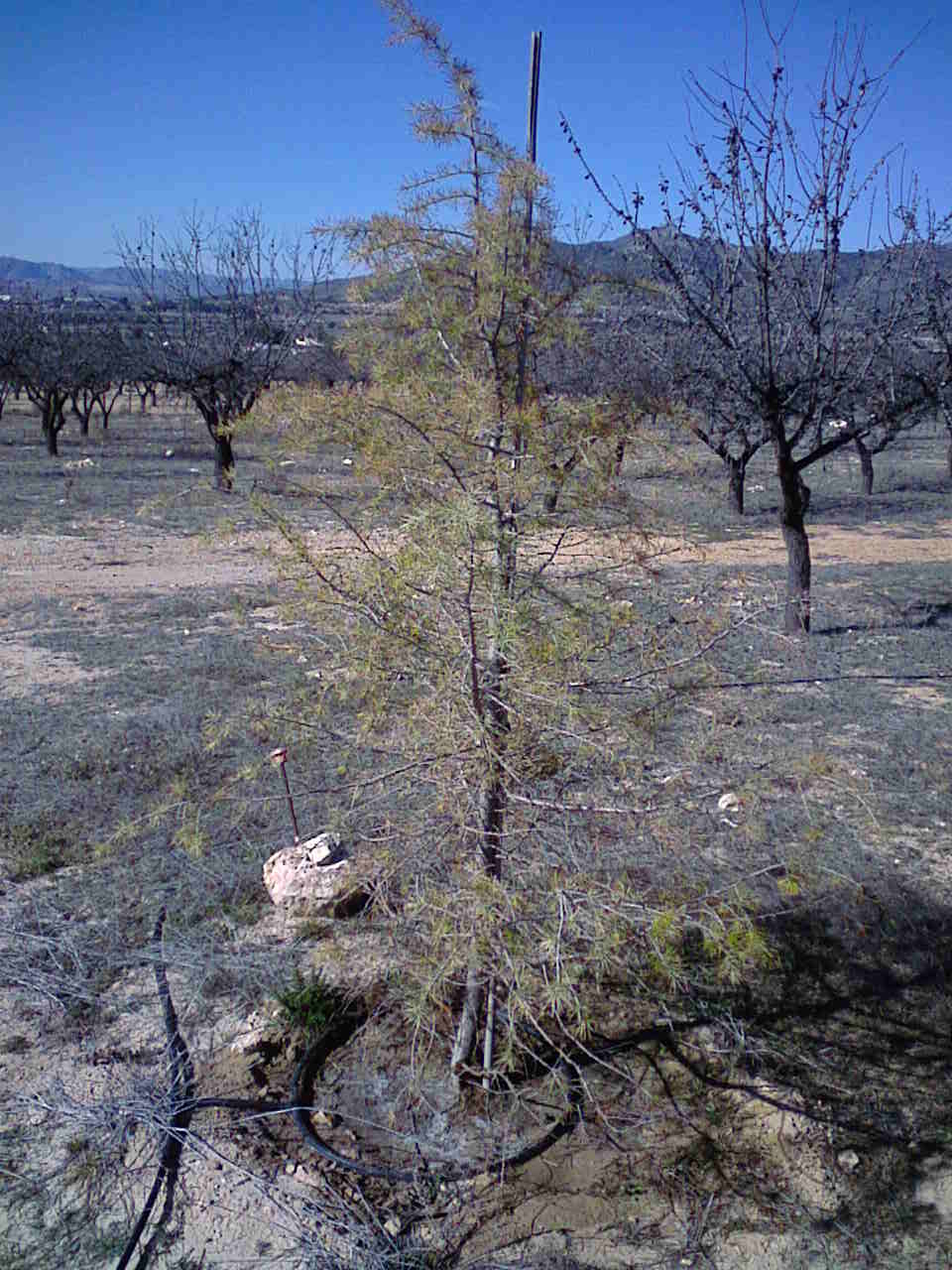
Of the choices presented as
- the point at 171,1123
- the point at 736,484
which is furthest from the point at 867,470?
the point at 171,1123

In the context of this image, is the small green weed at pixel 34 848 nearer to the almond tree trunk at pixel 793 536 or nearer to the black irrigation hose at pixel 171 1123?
the black irrigation hose at pixel 171 1123

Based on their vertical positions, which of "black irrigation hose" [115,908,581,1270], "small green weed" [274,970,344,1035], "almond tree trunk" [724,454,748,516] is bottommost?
"black irrigation hose" [115,908,581,1270]

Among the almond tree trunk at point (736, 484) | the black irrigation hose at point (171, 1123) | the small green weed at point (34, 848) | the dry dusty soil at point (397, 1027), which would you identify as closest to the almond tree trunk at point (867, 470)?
the almond tree trunk at point (736, 484)

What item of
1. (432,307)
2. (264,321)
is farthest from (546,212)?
(264,321)

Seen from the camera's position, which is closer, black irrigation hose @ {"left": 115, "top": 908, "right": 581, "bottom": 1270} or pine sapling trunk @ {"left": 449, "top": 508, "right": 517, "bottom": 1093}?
pine sapling trunk @ {"left": 449, "top": 508, "right": 517, "bottom": 1093}

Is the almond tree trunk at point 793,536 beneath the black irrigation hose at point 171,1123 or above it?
above

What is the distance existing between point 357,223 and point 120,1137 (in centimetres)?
316

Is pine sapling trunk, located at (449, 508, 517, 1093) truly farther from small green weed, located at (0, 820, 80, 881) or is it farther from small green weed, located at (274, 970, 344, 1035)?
small green weed, located at (0, 820, 80, 881)

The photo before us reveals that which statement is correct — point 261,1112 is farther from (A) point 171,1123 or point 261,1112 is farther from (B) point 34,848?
(B) point 34,848

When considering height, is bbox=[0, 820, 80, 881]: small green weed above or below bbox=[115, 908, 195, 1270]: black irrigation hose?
above

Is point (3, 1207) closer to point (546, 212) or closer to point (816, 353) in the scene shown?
point (546, 212)

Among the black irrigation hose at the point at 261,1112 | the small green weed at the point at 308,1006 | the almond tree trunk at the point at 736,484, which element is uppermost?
the almond tree trunk at the point at 736,484

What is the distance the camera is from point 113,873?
5.22m

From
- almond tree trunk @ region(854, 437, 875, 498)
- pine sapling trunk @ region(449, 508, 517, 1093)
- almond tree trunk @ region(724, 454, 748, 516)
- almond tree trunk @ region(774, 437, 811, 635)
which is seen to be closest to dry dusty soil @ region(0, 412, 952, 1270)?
pine sapling trunk @ region(449, 508, 517, 1093)
